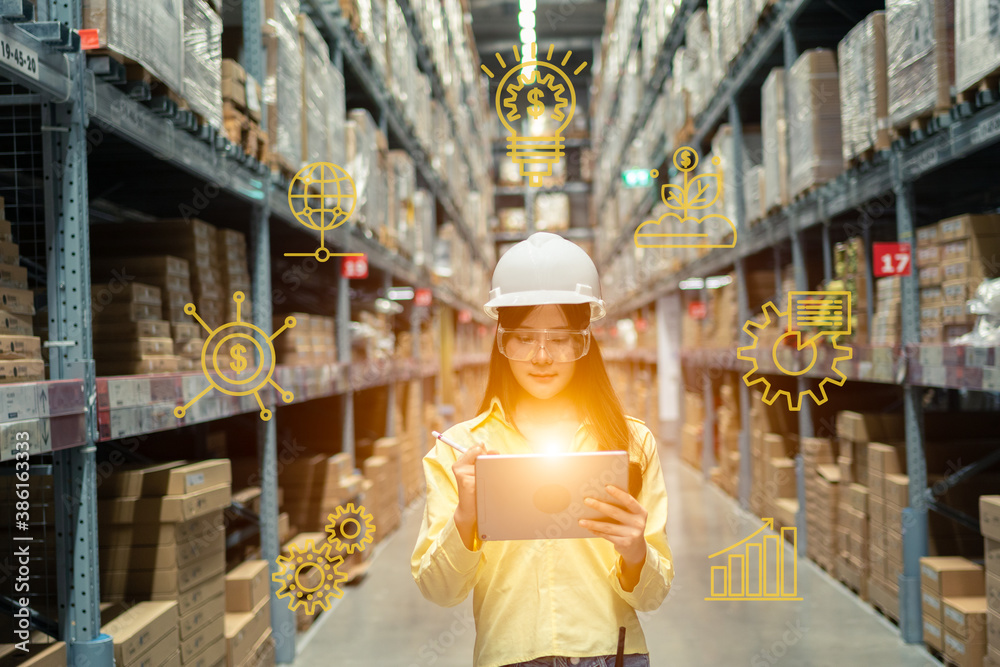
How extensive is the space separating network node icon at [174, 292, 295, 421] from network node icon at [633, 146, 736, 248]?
415 cm

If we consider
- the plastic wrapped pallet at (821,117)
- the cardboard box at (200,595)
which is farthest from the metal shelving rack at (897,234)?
the cardboard box at (200,595)

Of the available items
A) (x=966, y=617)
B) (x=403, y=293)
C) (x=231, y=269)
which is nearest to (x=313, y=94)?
(x=231, y=269)

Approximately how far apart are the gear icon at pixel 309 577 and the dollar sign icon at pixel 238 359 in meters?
1.03

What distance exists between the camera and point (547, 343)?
162 centimetres

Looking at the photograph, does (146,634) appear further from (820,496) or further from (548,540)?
(820,496)

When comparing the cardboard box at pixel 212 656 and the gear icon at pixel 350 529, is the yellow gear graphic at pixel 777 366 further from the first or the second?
the cardboard box at pixel 212 656

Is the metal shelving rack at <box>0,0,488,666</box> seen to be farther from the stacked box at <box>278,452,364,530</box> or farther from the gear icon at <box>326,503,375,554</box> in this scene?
the gear icon at <box>326,503,375,554</box>

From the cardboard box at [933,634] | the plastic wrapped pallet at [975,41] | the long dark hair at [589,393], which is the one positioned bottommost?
the cardboard box at [933,634]

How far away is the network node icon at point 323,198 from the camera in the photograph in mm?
4152

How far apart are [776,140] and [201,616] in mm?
4727

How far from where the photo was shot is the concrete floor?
3.60 metres

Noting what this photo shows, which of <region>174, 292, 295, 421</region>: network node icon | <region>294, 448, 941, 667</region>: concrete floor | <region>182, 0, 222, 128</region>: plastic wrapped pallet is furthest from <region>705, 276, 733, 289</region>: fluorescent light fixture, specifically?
<region>182, 0, 222, 128</region>: plastic wrapped pallet

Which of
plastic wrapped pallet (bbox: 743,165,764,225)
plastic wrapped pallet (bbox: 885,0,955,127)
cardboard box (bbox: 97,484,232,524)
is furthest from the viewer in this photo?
plastic wrapped pallet (bbox: 743,165,764,225)

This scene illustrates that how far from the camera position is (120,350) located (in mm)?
2705
